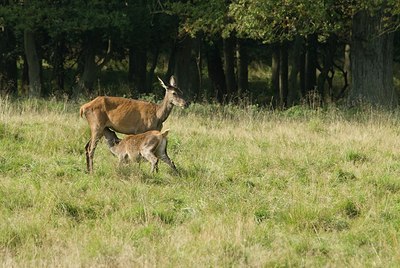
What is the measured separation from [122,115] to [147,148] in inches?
48.2

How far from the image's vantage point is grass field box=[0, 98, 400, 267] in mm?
7184

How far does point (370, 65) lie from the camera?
2081 cm

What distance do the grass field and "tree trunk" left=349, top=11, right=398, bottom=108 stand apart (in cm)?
657

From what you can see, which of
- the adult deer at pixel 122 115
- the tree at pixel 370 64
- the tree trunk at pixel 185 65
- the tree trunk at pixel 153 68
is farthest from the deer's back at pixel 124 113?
the tree trunk at pixel 153 68

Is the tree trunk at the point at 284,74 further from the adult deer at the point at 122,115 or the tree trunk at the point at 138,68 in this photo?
the adult deer at the point at 122,115

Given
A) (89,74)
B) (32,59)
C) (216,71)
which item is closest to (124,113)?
(32,59)

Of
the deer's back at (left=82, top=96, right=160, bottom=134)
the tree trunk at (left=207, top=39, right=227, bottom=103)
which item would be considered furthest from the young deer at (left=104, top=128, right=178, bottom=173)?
the tree trunk at (left=207, top=39, right=227, bottom=103)

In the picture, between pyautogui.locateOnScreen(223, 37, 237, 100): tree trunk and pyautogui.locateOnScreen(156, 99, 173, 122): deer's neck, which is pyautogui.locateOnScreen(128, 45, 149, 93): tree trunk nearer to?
pyautogui.locateOnScreen(223, 37, 237, 100): tree trunk

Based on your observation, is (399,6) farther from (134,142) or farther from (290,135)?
(134,142)

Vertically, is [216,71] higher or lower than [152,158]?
lower

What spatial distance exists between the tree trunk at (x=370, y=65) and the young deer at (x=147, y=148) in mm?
10980

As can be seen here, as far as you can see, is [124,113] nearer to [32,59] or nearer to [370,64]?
[370,64]

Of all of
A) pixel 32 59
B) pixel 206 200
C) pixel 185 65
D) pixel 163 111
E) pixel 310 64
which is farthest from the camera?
pixel 310 64

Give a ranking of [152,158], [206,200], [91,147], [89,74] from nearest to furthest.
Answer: [206,200]
[152,158]
[91,147]
[89,74]
